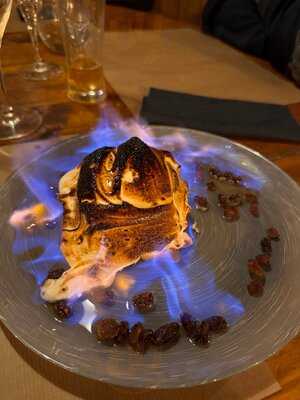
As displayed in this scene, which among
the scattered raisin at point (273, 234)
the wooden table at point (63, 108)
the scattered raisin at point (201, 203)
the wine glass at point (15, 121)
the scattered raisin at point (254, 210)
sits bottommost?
the wine glass at point (15, 121)

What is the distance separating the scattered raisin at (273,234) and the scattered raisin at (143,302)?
0.19 metres

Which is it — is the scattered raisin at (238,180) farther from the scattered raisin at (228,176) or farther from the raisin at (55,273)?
the raisin at (55,273)

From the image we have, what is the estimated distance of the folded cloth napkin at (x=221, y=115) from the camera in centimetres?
90

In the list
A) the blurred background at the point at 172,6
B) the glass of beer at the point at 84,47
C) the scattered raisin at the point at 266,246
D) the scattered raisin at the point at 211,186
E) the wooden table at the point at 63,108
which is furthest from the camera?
the blurred background at the point at 172,6

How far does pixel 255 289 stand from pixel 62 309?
216mm

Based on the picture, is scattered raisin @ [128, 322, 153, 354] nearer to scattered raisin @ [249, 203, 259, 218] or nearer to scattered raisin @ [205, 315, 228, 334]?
scattered raisin @ [205, 315, 228, 334]

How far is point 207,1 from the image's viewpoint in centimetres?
142

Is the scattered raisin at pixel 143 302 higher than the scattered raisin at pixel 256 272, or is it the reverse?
the scattered raisin at pixel 256 272

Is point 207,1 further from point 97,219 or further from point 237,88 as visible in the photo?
point 97,219

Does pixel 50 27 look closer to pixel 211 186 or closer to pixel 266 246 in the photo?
pixel 211 186

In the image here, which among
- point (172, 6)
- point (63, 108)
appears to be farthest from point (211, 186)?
point (172, 6)

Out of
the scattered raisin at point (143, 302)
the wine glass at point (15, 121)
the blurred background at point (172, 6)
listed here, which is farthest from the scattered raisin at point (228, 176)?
the blurred background at point (172, 6)

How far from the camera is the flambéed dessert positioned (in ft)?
1.69

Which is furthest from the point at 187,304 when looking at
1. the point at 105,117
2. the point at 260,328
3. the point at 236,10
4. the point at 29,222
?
the point at 236,10
